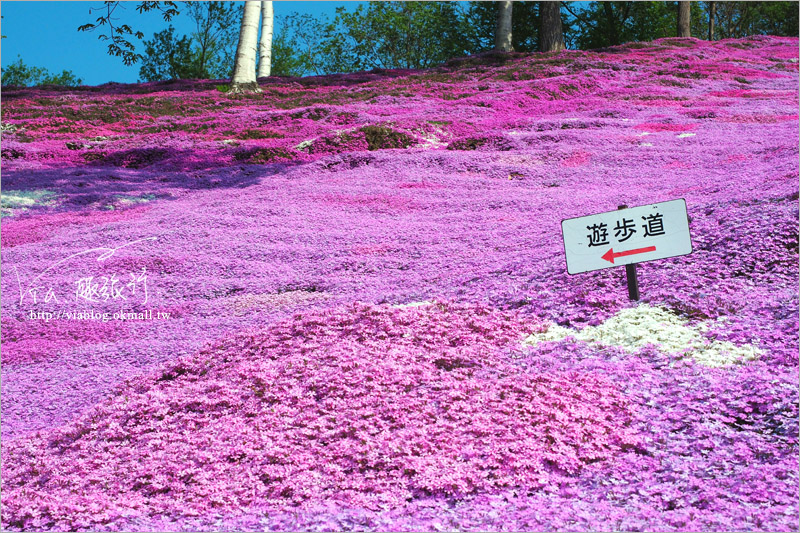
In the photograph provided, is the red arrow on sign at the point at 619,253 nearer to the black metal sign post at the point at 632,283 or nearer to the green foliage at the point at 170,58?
the black metal sign post at the point at 632,283

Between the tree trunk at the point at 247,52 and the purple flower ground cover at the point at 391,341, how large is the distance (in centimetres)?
1047

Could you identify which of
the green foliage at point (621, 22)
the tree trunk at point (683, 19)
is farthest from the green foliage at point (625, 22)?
the tree trunk at point (683, 19)

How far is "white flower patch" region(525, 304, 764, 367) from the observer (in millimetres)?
7574

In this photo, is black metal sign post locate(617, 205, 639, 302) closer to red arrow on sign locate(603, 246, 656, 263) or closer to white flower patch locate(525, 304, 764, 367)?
white flower patch locate(525, 304, 764, 367)

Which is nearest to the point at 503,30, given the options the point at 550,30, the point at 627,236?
the point at 550,30

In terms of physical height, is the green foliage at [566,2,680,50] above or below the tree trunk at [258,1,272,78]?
above

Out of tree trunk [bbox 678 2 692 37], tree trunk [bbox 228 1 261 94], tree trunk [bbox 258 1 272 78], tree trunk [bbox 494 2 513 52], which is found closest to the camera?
tree trunk [bbox 228 1 261 94]

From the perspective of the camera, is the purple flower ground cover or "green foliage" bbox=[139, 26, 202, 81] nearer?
the purple flower ground cover

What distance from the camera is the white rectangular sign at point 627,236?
802 cm

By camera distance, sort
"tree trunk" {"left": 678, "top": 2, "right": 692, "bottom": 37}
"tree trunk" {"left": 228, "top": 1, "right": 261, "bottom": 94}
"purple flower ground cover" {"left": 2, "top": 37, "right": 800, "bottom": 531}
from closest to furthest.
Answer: "purple flower ground cover" {"left": 2, "top": 37, "right": 800, "bottom": 531} → "tree trunk" {"left": 228, "top": 1, "right": 261, "bottom": 94} → "tree trunk" {"left": 678, "top": 2, "right": 692, "bottom": 37}

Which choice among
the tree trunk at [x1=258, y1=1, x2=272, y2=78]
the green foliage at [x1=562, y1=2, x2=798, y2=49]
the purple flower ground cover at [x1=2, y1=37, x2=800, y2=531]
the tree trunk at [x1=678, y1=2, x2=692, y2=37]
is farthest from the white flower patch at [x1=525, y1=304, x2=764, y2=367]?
the green foliage at [x1=562, y1=2, x2=798, y2=49]

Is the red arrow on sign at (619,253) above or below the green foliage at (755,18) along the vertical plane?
below

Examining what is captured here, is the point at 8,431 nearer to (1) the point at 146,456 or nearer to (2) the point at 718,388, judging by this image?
(1) the point at 146,456

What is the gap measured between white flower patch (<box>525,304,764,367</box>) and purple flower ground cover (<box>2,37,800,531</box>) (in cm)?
12
